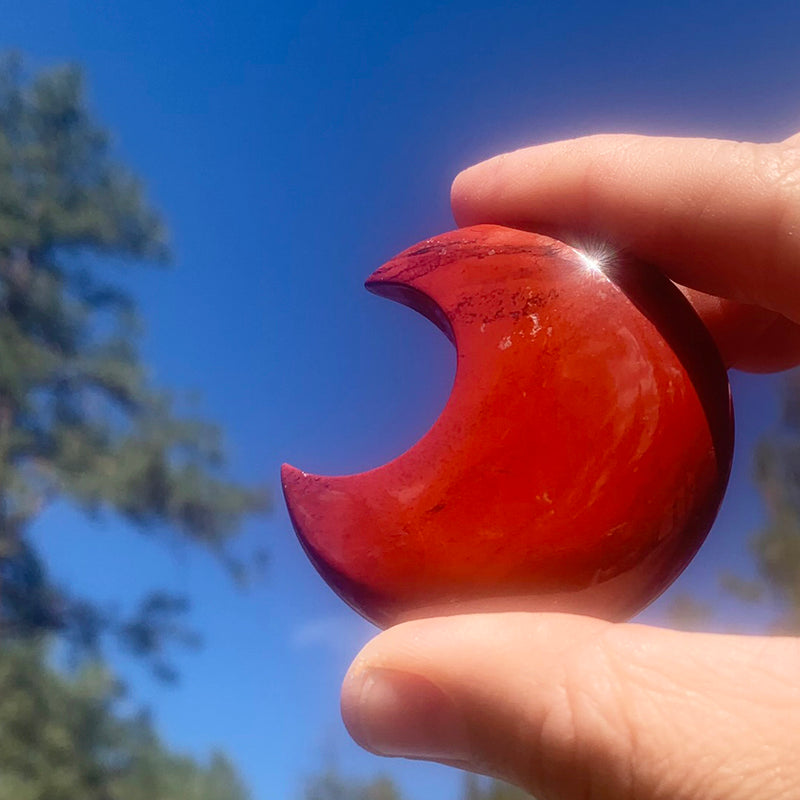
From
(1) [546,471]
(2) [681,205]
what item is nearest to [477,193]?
(2) [681,205]

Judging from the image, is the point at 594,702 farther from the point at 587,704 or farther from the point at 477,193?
the point at 477,193

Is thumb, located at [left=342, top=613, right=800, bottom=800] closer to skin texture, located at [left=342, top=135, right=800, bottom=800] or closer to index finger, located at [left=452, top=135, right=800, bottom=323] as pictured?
skin texture, located at [left=342, top=135, right=800, bottom=800]

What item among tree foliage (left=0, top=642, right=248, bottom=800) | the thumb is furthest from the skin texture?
tree foliage (left=0, top=642, right=248, bottom=800)

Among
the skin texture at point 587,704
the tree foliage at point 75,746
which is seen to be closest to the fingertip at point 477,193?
the skin texture at point 587,704

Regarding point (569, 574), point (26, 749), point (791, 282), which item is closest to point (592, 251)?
point (791, 282)

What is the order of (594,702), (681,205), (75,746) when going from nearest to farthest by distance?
(594,702), (681,205), (75,746)

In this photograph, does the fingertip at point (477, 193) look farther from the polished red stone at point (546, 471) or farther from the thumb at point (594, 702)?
the thumb at point (594, 702)

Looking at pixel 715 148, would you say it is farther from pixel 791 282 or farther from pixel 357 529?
pixel 357 529
